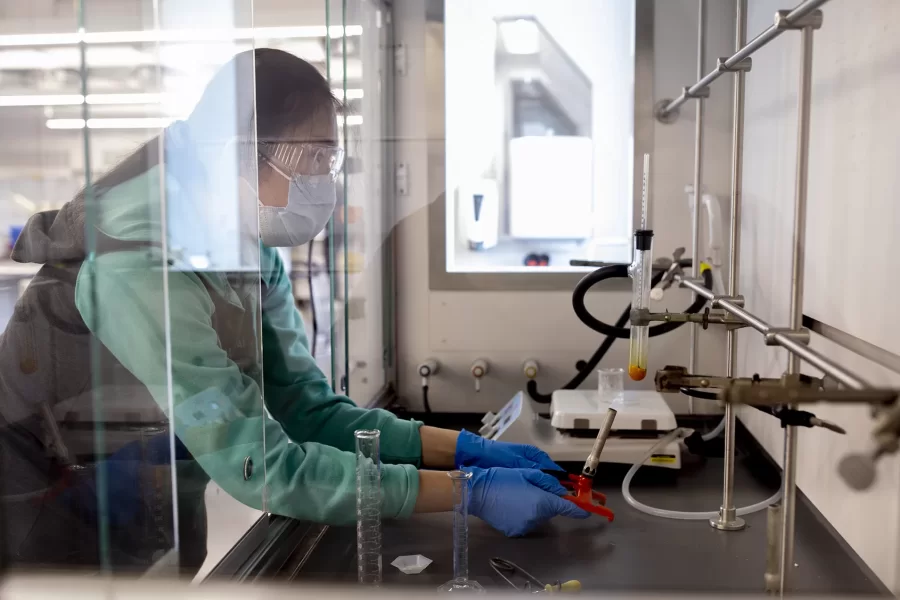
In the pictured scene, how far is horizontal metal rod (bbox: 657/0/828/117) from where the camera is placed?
1.01 m

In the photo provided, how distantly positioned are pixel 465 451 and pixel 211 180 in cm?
79

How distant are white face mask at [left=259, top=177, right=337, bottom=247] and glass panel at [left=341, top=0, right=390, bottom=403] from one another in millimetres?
240

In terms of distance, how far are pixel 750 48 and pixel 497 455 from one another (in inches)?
35.6

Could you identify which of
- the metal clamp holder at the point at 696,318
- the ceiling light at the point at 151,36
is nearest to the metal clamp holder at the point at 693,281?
the metal clamp holder at the point at 696,318

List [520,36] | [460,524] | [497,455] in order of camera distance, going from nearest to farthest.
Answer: [460,524]
[497,455]
[520,36]

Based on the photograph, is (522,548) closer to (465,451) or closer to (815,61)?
(465,451)

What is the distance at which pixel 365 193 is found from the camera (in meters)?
1.93

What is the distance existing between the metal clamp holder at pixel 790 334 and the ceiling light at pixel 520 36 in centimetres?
124

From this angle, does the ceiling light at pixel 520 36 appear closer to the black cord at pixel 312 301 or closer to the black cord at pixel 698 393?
the black cord at pixel 312 301

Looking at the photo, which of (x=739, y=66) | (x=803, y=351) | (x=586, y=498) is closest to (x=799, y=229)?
(x=803, y=351)

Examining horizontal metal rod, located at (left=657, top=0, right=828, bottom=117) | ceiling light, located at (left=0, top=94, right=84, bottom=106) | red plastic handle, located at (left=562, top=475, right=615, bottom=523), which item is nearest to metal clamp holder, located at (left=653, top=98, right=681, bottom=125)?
horizontal metal rod, located at (left=657, top=0, right=828, bottom=117)

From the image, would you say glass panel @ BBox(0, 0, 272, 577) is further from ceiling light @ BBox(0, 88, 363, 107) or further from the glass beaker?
the glass beaker

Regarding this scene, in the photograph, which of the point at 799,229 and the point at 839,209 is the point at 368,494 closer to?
the point at 799,229

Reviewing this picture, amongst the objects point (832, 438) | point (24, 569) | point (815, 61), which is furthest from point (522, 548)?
point (815, 61)
